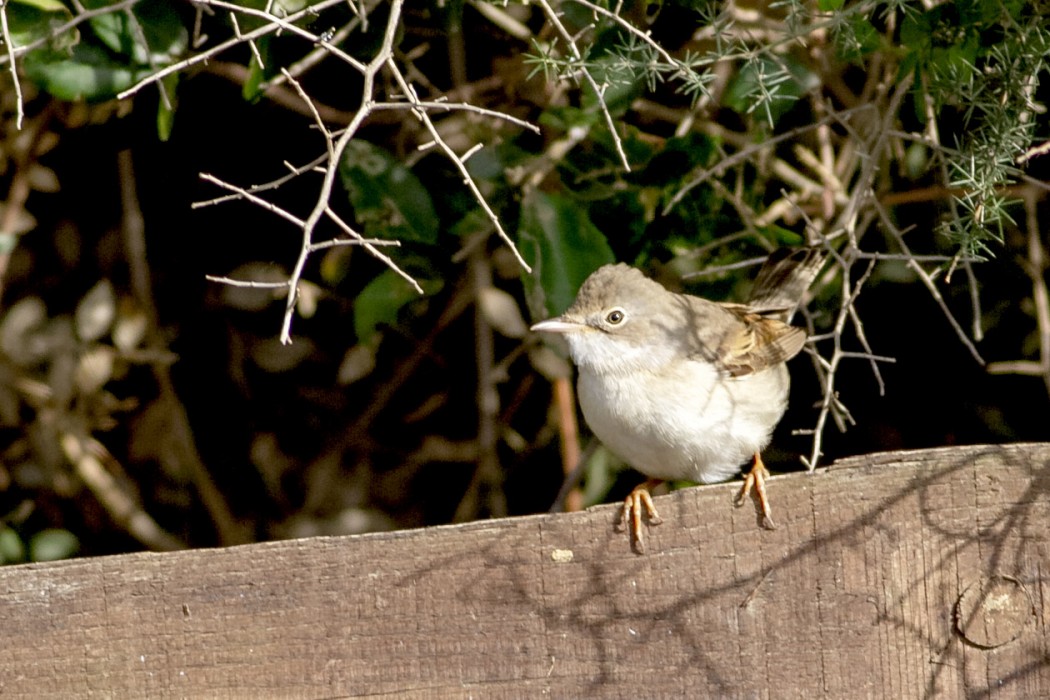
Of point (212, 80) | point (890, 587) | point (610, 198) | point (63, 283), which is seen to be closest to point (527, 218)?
point (610, 198)

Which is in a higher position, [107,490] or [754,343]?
[754,343]

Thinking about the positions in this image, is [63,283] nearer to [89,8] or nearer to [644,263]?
[89,8]

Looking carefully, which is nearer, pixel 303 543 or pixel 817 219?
pixel 303 543

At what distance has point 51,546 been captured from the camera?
418cm

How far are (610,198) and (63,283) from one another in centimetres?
206

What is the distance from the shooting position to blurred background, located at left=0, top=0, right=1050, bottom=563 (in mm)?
3021

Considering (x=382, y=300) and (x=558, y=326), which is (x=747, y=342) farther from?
(x=382, y=300)

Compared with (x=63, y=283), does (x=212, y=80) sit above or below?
above

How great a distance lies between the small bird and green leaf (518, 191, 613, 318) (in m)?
0.04

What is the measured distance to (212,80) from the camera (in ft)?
12.0

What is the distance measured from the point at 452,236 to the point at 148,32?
0.95 m

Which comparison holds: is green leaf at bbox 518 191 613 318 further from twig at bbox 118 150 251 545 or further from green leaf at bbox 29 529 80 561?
green leaf at bbox 29 529 80 561

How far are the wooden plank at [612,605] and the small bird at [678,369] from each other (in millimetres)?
733

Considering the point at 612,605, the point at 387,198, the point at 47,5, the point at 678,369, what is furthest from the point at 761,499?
the point at 47,5
